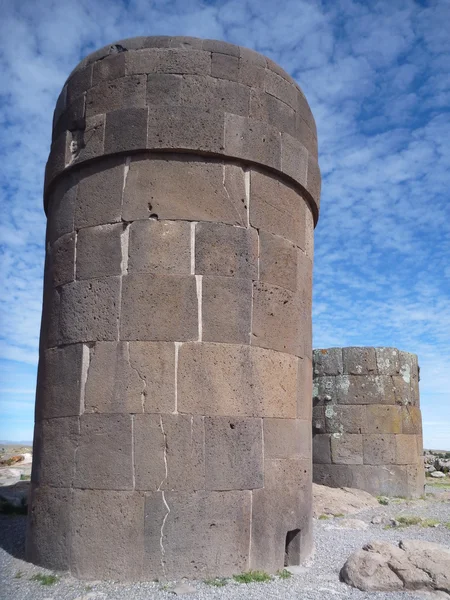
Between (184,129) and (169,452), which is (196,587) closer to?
(169,452)

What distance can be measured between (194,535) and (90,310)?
234 cm

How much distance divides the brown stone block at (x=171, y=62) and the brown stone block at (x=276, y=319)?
2.35 metres

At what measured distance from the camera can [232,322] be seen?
6070 mm

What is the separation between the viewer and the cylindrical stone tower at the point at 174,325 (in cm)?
571

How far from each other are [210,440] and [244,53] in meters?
4.10

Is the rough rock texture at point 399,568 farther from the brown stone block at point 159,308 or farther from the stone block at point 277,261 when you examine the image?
the stone block at point 277,261

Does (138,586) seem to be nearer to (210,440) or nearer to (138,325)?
(210,440)

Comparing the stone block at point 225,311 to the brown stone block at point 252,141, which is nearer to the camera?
the stone block at point 225,311

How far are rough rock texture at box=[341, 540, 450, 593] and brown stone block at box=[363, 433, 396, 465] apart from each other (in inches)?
331

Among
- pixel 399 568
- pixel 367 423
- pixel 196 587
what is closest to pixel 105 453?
pixel 196 587

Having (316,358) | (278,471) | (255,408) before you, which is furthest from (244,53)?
(316,358)

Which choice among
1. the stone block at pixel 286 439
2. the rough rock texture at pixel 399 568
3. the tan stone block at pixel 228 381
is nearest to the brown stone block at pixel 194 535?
the stone block at pixel 286 439

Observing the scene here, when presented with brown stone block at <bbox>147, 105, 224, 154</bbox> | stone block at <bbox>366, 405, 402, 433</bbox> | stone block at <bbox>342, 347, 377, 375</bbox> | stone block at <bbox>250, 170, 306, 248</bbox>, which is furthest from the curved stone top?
stone block at <bbox>366, 405, 402, 433</bbox>

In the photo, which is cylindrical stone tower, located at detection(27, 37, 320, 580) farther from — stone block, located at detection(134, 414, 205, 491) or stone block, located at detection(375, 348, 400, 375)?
stone block, located at detection(375, 348, 400, 375)
